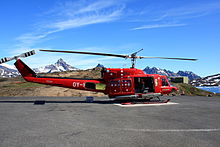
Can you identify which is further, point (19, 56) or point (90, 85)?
point (90, 85)

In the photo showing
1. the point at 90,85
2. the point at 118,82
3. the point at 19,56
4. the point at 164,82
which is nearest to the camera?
the point at 118,82

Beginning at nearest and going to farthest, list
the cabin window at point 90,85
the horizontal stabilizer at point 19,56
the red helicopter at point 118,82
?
the horizontal stabilizer at point 19,56
the red helicopter at point 118,82
the cabin window at point 90,85

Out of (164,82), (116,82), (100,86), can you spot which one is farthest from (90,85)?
(164,82)

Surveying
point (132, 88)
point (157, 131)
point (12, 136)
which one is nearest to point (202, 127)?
point (157, 131)

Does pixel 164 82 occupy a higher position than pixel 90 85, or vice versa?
pixel 164 82

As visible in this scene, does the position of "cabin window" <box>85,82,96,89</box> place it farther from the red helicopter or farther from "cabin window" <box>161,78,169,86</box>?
"cabin window" <box>161,78,169,86</box>

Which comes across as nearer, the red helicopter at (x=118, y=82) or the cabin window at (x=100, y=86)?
the red helicopter at (x=118, y=82)

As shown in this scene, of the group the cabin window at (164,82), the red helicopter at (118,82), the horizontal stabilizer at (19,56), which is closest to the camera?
Answer: the horizontal stabilizer at (19,56)

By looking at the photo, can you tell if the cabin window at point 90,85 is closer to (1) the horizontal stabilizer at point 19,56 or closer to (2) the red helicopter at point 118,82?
(2) the red helicopter at point 118,82

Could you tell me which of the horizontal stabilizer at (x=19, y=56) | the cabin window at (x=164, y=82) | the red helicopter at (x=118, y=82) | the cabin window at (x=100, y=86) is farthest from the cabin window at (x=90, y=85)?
the cabin window at (x=164, y=82)

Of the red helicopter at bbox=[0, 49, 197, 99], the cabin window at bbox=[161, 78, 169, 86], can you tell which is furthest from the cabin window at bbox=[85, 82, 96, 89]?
the cabin window at bbox=[161, 78, 169, 86]

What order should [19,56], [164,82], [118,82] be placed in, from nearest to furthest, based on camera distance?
1. [118,82]
2. [19,56]
3. [164,82]

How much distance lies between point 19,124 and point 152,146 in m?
7.69

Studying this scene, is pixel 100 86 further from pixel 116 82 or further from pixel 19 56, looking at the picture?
pixel 19 56
